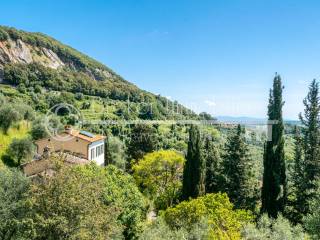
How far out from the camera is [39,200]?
17.9 metres

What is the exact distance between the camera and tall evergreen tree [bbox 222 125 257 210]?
36.0m

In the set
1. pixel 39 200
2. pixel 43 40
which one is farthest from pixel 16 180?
pixel 43 40

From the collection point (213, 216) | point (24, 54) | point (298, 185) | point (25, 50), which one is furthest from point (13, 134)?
point (25, 50)

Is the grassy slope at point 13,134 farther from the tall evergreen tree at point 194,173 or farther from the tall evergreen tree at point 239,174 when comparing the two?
the tall evergreen tree at point 239,174

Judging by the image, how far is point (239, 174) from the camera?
3659 centimetres

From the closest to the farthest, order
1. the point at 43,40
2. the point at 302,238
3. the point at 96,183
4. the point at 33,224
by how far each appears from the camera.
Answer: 1. the point at 33,224
2. the point at 96,183
3. the point at 302,238
4. the point at 43,40

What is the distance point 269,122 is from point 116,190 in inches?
666

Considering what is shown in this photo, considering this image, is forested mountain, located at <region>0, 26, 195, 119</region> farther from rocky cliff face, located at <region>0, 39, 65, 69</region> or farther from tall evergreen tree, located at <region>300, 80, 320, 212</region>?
tall evergreen tree, located at <region>300, 80, 320, 212</region>

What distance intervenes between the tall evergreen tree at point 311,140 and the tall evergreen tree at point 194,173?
10.3 meters

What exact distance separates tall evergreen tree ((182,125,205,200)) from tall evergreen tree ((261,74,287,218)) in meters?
6.97

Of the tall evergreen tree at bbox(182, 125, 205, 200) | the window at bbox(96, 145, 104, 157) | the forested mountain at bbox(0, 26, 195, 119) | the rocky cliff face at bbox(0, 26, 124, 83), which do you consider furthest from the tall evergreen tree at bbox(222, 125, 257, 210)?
the rocky cliff face at bbox(0, 26, 124, 83)

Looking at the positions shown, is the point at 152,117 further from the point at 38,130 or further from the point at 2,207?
the point at 2,207

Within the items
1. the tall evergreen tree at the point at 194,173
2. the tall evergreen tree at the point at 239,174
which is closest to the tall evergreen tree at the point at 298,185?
the tall evergreen tree at the point at 239,174

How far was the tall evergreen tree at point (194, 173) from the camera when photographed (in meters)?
36.6
